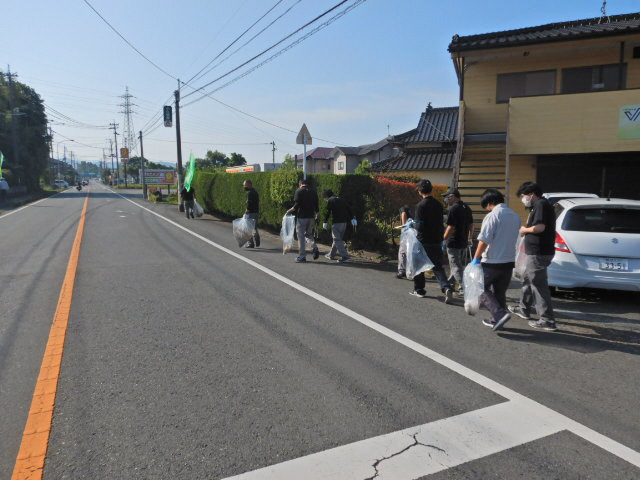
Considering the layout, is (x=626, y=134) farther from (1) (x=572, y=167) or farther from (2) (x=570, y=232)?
(2) (x=570, y=232)

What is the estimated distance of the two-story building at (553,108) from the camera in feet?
38.2

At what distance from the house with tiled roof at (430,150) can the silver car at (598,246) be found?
12.6 m

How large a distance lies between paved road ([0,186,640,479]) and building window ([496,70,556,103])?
9576mm

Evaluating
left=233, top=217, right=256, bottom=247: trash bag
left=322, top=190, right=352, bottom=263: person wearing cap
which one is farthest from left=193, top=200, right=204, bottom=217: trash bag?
left=322, top=190, right=352, bottom=263: person wearing cap

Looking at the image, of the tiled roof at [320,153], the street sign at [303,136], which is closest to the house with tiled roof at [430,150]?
the street sign at [303,136]

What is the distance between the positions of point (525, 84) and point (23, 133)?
55679 mm

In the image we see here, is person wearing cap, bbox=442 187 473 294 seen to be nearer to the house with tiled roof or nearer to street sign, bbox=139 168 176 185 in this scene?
the house with tiled roof

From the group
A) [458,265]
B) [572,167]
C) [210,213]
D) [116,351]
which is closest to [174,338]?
[116,351]

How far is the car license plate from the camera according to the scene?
591 centimetres

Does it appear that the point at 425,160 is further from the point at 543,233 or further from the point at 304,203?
the point at 543,233

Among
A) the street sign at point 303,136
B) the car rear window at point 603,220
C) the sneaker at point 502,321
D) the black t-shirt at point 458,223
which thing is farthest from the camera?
the street sign at point 303,136

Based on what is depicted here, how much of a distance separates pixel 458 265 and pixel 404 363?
9.57 ft

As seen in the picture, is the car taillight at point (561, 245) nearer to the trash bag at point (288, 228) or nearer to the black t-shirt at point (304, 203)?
the black t-shirt at point (304, 203)

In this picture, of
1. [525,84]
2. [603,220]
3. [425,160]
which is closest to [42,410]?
[603,220]
